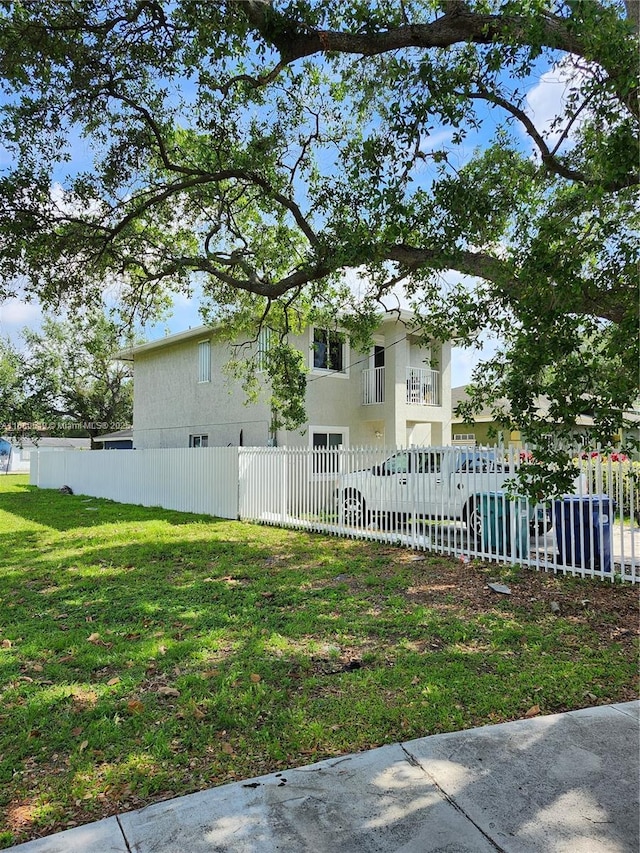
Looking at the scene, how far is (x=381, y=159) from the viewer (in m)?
7.21

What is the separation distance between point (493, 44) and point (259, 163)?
446 cm

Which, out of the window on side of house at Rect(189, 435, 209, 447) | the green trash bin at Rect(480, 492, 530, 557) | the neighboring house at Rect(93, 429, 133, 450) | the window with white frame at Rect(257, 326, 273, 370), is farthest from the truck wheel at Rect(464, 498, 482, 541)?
the neighboring house at Rect(93, 429, 133, 450)

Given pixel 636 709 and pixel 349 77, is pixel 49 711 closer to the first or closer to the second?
pixel 636 709

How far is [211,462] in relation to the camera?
1456 cm

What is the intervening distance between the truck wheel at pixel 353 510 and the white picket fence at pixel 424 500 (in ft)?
0.07

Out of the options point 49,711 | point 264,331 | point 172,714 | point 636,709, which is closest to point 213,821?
point 172,714

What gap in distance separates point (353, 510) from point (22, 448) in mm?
39738

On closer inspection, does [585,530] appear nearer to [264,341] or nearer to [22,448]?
[264,341]

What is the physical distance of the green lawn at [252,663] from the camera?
3.31 m

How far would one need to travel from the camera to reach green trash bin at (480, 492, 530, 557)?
28.0ft

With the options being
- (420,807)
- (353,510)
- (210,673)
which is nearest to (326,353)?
(353,510)

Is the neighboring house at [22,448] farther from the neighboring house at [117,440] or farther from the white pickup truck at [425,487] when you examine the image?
the white pickup truck at [425,487]

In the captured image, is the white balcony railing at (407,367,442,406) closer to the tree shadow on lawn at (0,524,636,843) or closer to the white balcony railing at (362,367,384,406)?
the white balcony railing at (362,367,384,406)

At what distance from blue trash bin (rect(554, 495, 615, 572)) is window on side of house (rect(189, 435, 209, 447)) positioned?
43.5ft
